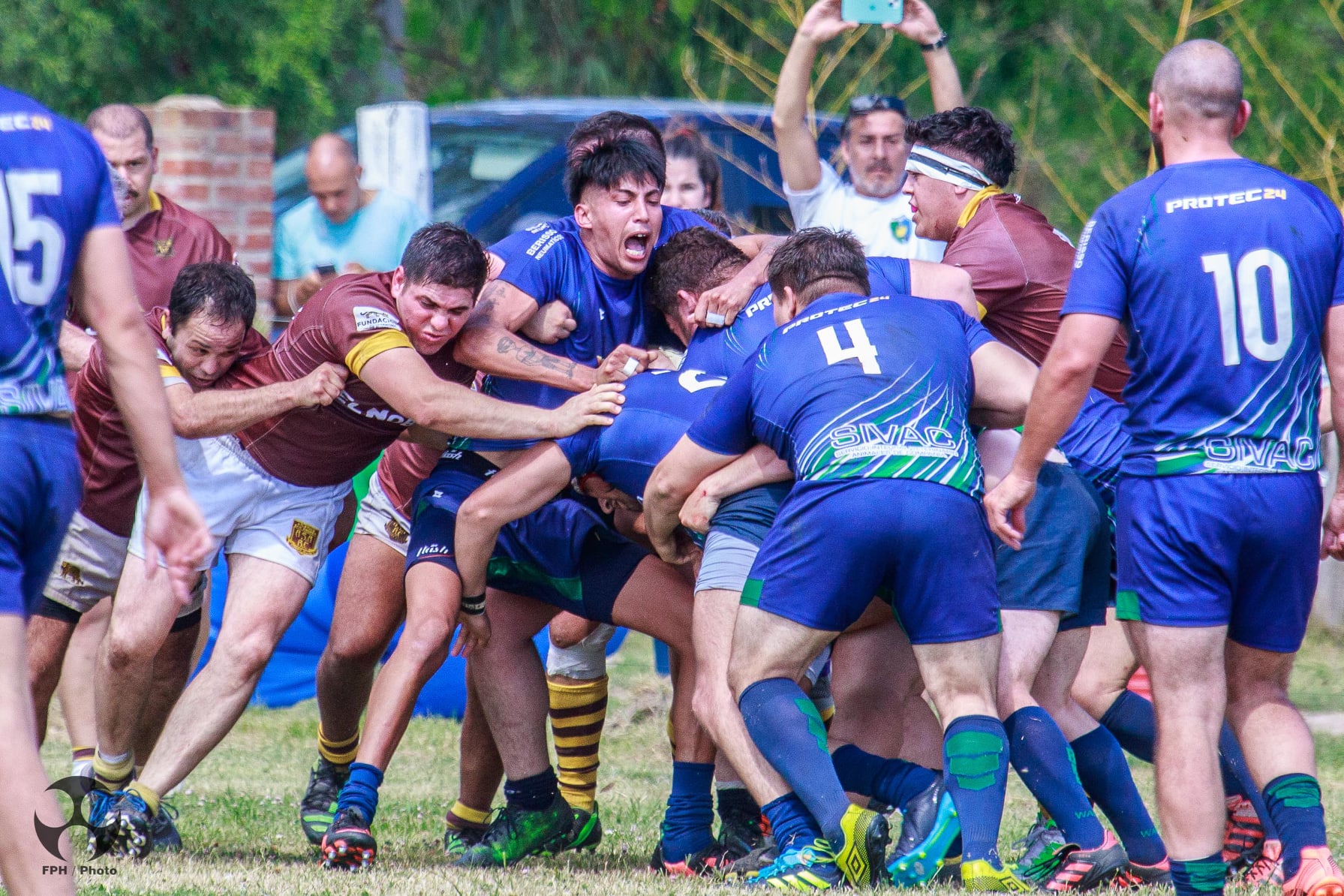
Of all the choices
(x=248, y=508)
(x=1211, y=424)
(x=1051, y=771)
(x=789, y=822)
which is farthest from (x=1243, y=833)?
(x=248, y=508)

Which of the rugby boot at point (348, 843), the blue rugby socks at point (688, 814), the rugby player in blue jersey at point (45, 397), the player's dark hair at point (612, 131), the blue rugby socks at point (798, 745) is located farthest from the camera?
the player's dark hair at point (612, 131)

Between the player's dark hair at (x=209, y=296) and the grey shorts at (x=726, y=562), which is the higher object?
the player's dark hair at (x=209, y=296)

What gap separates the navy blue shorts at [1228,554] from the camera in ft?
12.8

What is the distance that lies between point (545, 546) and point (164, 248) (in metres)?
2.29

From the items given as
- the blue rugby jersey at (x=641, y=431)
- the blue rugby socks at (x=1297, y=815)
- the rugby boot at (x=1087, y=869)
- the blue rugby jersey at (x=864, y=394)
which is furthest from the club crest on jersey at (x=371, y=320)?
the blue rugby socks at (x=1297, y=815)

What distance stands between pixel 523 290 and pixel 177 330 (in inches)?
44.7

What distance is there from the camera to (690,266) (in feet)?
17.2

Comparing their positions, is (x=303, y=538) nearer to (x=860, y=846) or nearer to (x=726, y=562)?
(x=726, y=562)

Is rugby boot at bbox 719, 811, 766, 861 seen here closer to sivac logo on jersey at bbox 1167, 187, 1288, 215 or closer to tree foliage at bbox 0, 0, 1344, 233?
sivac logo on jersey at bbox 1167, 187, 1288, 215

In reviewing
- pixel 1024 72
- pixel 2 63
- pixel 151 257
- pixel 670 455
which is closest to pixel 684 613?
pixel 670 455

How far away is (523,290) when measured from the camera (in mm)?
5371

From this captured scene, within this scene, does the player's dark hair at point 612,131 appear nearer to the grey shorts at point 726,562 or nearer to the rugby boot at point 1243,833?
the grey shorts at point 726,562

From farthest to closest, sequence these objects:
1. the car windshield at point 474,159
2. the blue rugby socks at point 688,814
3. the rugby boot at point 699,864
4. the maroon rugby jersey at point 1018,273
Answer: the car windshield at point 474,159 < the maroon rugby jersey at point 1018,273 < the blue rugby socks at point 688,814 < the rugby boot at point 699,864

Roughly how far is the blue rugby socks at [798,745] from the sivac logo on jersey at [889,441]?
0.67m
